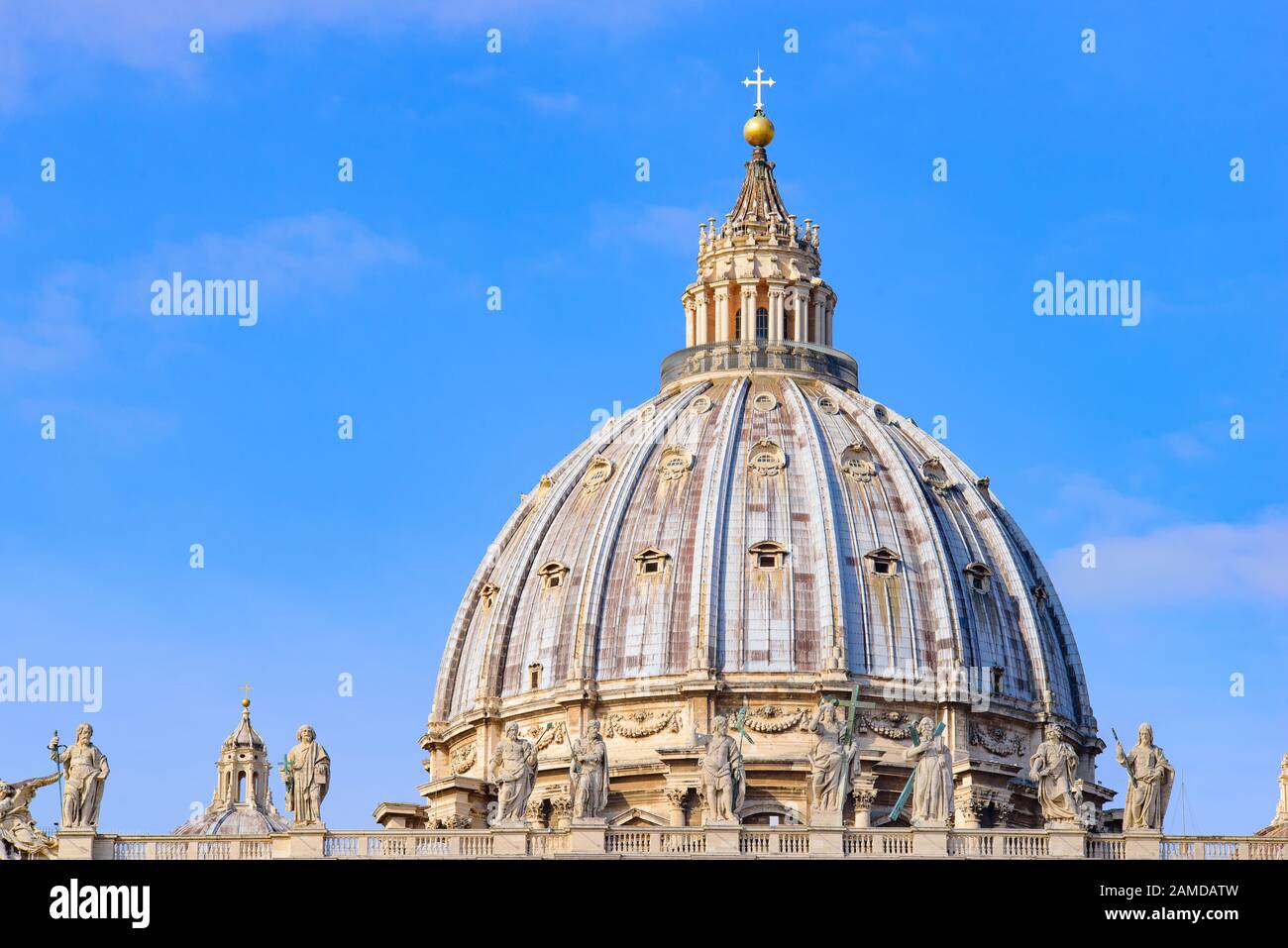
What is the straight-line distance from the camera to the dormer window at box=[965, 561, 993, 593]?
147500 mm

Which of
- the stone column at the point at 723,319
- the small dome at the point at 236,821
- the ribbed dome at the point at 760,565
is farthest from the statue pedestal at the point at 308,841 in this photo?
the stone column at the point at 723,319

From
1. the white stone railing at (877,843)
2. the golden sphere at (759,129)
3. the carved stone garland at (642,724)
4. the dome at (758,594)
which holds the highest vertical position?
the golden sphere at (759,129)

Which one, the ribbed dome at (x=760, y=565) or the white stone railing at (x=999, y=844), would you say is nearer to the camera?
the white stone railing at (x=999, y=844)

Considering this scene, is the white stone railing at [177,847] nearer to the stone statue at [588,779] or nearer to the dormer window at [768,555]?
the stone statue at [588,779]

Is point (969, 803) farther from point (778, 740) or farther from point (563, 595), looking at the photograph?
point (563, 595)

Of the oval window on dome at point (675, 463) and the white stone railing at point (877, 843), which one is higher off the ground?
the oval window on dome at point (675, 463)

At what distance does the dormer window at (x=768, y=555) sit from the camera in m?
146

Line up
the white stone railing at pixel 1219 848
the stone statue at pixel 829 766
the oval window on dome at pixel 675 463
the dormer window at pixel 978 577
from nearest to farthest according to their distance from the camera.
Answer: the white stone railing at pixel 1219 848 → the stone statue at pixel 829 766 → the dormer window at pixel 978 577 → the oval window on dome at pixel 675 463

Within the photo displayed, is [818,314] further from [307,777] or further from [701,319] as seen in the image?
[307,777]

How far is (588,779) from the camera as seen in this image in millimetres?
101125

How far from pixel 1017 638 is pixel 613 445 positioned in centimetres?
1769

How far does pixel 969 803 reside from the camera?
13438 centimetres

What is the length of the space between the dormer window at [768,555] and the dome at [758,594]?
110 mm
